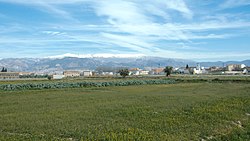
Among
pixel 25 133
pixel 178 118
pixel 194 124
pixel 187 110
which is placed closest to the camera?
pixel 25 133

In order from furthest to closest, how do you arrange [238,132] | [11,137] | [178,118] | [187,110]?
[187,110], [178,118], [238,132], [11,137]

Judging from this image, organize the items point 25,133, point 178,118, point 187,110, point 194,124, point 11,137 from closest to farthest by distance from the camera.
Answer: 1. point 11,137
2. point 25,133
3. point 194,124
4. point 178,118
5. point 187,110

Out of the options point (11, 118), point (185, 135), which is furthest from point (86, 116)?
point (185, 135)

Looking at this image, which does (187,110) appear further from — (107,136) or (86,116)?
(107,136)

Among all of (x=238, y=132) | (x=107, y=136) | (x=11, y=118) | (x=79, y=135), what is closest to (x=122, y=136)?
(x=107, y=136)

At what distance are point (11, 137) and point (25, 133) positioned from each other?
113 cm

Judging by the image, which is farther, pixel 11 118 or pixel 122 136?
pixel 11 118

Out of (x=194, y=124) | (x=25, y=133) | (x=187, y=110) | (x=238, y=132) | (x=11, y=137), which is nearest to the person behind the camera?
(x=11, y=137)

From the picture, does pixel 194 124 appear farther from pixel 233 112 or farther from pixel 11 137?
pixel 11 137

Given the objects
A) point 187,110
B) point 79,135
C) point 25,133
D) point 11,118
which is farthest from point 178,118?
point 11,118

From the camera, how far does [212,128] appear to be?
57.7 feet

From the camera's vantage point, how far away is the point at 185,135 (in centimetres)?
1570

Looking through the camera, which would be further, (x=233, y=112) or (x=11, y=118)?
(x=233, y=112)

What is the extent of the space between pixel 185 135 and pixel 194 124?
2.94 meters
